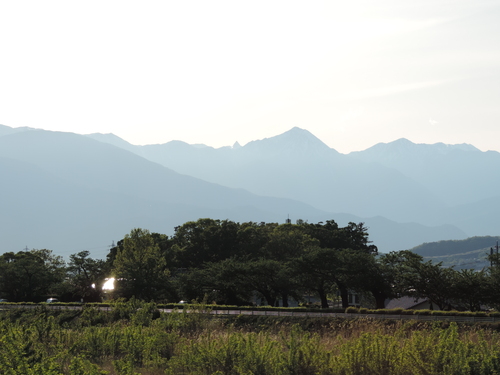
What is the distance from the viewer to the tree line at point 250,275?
6688cm

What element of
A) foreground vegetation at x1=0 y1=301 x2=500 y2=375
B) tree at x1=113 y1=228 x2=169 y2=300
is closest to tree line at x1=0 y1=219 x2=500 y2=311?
tree at x1=113 y1=228 x2=169 y2=300

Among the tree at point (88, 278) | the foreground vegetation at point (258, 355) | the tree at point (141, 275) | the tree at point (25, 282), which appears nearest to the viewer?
the foreground vegetation at point (258, 355)

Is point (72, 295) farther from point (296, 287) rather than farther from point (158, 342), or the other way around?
point (158, 342)

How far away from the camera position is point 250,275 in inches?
3063

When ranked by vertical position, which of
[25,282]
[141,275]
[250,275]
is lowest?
[250,275]

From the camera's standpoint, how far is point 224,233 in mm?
114625

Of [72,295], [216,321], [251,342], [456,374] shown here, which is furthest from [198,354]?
[72,295]

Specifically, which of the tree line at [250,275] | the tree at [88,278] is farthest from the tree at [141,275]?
the tree at [88,278]

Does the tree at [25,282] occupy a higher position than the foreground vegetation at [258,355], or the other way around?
the tree at [25,282]

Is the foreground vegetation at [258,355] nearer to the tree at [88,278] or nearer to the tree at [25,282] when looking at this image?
the tree at [88,278]

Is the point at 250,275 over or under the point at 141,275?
under

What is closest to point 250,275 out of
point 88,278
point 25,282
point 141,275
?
point 141,275

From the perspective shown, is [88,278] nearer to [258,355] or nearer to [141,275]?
[141,275]

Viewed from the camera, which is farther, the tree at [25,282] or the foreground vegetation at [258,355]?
the tree at [25,282]
